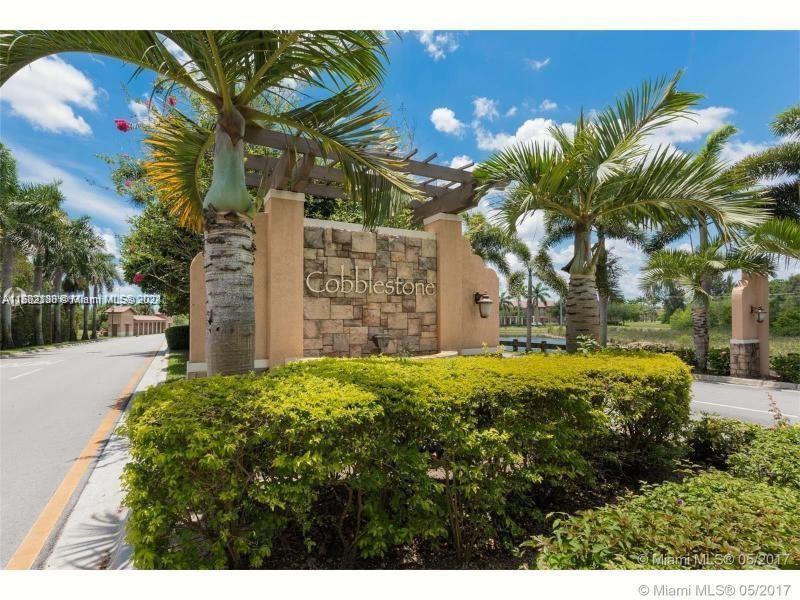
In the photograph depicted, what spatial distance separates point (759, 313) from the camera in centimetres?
1093

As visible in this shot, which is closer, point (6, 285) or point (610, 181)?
point (610, 181)

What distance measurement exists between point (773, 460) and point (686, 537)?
1.81m

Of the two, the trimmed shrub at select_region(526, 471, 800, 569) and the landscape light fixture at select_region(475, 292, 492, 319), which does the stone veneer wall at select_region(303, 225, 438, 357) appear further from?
the trimmed shrub at select_region(526, 471, 800, 569)

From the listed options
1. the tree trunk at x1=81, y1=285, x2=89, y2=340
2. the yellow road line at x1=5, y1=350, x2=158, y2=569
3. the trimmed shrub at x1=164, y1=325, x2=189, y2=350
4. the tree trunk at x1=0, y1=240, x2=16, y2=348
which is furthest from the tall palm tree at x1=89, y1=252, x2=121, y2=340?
the yellow road line at x1=5, y1=350, x2=158, y2=569

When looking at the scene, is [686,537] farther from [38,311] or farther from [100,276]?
[100,276]

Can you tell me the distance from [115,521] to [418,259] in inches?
230

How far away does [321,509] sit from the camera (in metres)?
2.52

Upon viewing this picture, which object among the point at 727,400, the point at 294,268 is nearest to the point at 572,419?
the point at 294,268

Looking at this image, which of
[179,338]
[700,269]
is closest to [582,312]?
[700,269]

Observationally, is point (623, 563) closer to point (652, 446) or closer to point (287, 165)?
point (652, 446)

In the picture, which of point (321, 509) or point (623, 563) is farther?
point (321, 509)

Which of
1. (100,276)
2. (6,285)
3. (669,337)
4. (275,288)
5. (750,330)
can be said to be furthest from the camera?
(100,276)

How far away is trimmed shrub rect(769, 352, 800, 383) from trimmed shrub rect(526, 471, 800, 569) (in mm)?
11594
